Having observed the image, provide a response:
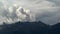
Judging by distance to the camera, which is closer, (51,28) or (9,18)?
(9,18)

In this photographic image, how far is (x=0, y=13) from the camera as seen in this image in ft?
11.9

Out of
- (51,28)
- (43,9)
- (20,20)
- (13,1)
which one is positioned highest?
(13,1)

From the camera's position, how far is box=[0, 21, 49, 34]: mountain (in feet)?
12.2

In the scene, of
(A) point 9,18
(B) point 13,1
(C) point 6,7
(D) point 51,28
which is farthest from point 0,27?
(D) point 51,28

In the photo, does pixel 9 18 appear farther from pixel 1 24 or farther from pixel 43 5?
pixel 43 5

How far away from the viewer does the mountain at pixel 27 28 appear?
373 cm

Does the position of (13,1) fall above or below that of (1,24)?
above

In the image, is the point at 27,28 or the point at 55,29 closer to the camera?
the point at 27,28

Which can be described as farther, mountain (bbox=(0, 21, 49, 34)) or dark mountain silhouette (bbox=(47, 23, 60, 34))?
dark mountain silhouette (bbox=(47, 23, 60, 34))

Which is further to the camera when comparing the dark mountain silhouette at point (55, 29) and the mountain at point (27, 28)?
the dark mountain silhouette at point (55, 29)

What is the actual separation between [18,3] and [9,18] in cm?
49

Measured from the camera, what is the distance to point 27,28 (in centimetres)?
382

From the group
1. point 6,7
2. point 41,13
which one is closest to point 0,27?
point 6,7

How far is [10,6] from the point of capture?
145 inches
